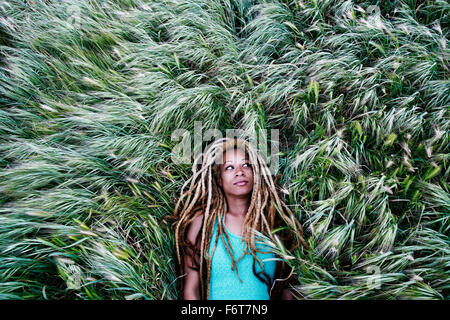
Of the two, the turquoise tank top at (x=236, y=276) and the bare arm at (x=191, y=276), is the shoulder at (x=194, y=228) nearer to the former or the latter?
the bare arm at (x=191, y=276)

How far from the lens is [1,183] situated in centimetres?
205

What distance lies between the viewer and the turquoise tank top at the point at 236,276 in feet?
6.09

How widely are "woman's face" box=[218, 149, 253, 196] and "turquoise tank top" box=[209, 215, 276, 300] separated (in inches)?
13.0

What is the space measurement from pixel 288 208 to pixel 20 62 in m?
2.68

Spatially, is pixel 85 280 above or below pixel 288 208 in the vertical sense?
below

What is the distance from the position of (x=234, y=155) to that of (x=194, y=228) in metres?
0.59

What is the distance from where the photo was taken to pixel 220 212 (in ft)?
6.81

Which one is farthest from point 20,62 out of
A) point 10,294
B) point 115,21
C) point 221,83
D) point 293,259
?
point 293,259

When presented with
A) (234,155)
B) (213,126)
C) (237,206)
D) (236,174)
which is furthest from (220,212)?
(213,126)

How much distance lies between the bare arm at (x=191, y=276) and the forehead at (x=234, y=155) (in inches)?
19.3

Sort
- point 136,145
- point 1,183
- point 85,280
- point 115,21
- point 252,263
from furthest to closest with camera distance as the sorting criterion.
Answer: point 115,21 < point 136,145 < point 1,183 < point 252,263 < point 85,280

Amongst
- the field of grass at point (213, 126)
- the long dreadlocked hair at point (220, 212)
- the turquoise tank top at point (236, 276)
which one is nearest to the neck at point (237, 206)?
the long dreadlocked hair at point (220, 212)

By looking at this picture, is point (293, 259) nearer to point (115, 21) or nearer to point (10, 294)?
point (10, 294)

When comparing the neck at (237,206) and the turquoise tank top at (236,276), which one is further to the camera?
the neck at (237,206)
